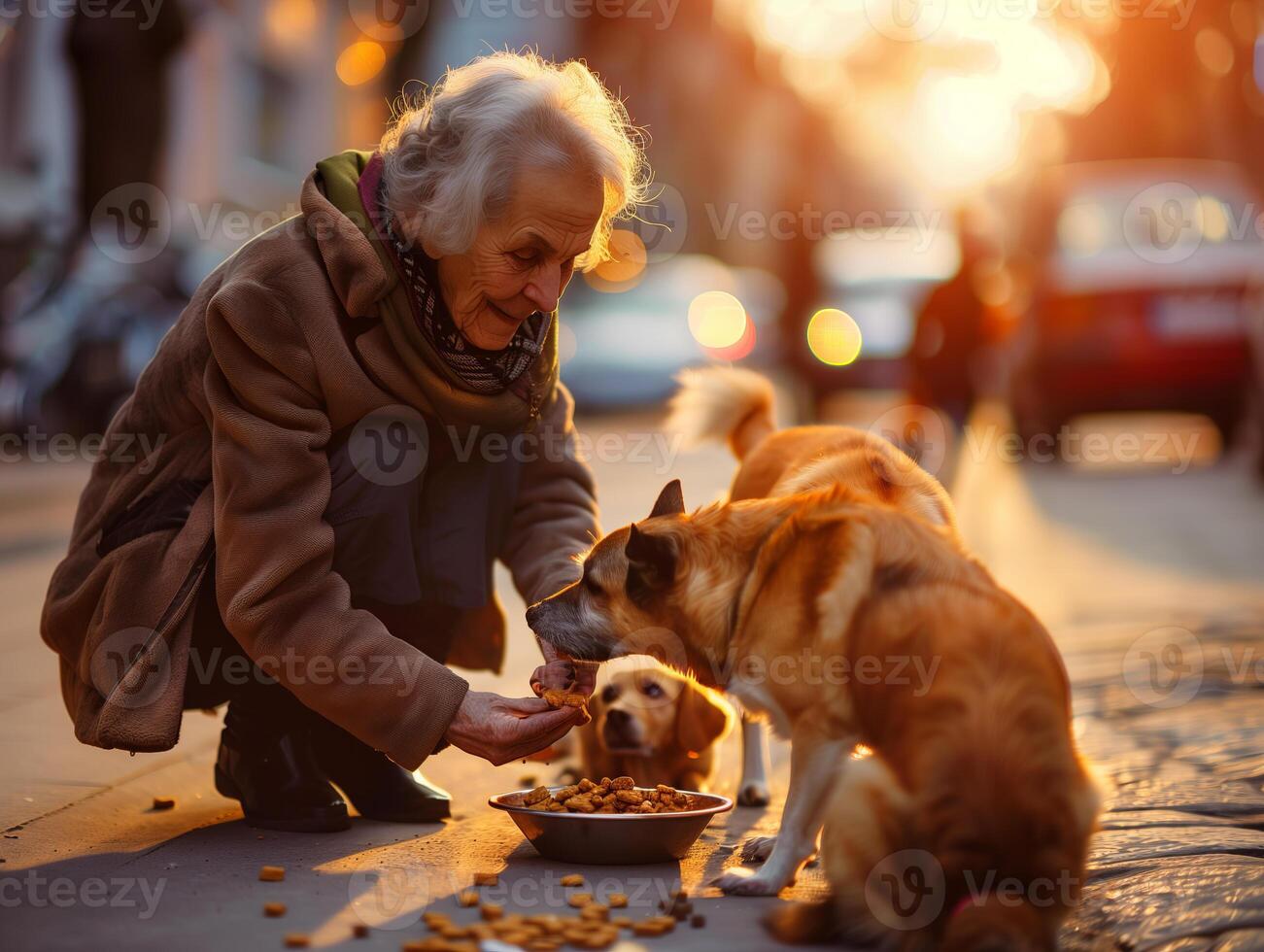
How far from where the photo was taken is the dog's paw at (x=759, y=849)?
350 cm

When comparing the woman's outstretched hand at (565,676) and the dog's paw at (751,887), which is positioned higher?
the woman's outstretched hand at (565,676)

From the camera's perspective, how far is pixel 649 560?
3.28 metres

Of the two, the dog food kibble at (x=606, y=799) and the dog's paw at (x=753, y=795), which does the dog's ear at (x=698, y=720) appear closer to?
the dog's paw at (x=753, y=795)

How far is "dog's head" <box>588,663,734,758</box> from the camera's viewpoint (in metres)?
4.22

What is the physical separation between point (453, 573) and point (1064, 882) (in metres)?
1.67

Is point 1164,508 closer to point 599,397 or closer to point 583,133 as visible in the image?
point 583,133

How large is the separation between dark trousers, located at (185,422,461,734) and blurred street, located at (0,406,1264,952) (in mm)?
290

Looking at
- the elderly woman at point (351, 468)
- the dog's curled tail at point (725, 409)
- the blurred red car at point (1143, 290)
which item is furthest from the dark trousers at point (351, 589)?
the blurred red car at point (1143, 290)

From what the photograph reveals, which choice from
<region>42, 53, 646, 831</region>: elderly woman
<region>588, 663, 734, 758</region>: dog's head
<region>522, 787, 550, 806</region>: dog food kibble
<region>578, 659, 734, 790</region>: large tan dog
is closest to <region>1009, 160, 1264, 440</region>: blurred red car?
<region>578, 659, 734, 790</region>: large tan dog

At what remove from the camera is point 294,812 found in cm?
359

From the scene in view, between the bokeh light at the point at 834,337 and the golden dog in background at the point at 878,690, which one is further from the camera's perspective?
the bokeh light at the point at 834,337

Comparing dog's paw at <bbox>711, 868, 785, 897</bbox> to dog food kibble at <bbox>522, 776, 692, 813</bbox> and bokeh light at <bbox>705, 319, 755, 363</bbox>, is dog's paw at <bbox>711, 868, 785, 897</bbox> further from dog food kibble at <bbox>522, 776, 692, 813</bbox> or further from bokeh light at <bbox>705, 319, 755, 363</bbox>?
bokeh light at <bbox>705, 319, 755, 363</bbox>

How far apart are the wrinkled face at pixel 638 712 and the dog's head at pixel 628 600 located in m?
0.73

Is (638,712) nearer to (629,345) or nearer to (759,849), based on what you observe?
(759,849)
